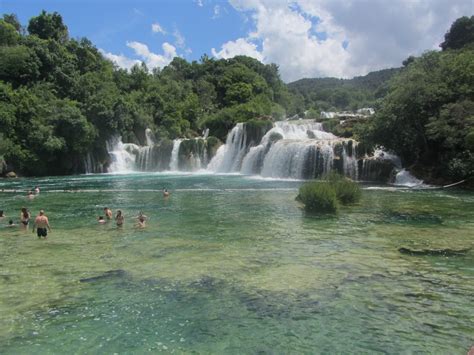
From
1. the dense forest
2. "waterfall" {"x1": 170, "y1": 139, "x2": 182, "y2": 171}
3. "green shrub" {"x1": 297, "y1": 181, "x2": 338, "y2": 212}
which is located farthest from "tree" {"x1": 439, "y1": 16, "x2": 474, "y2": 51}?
"green shrub" {"x1": 297, "y1": 181, "x2": 338, "y2": 212}

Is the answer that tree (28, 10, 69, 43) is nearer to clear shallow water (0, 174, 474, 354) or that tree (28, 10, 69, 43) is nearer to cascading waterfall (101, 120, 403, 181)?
cascading waterfall (101, 120, 403, 181)

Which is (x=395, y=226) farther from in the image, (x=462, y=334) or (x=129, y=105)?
(x=129, y=105)

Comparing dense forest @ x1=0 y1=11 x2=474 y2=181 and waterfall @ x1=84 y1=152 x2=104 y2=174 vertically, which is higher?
dense forest @ x1=0 y1=11 x2=474 y2=181

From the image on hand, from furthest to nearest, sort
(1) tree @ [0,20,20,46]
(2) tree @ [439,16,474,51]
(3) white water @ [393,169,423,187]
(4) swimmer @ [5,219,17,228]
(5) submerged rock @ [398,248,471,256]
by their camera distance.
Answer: (2) tree @ [439,16,474,51], (1) tree @ [0,20,20,46], (3) white water @ [393,169,423,187], (4) swimmer @ [5,219,17,228], (5) submerged rock @ [398,248,471,256]

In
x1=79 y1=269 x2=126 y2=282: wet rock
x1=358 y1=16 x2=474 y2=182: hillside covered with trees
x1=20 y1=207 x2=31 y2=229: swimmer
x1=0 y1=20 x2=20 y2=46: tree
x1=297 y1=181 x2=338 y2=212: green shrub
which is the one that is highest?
x1=0 y1=20 x2=20 y2=46: tree

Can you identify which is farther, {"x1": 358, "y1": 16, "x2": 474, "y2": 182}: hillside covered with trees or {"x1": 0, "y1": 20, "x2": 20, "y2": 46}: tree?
{"x1": 0, "y1": 20, "x2": 20, "y2": 46}: tree

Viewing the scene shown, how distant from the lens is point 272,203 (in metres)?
21.3

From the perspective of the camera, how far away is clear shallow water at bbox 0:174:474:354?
660 cm

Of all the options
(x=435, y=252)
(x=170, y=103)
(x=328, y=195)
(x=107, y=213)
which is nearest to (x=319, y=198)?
(x=328, y=195)

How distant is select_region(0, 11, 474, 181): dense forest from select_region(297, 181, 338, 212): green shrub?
33.0 ft

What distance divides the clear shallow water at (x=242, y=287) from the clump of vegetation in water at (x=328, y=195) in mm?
A: 1712

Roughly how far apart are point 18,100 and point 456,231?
44.1 meters

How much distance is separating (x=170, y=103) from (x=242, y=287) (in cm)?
5784

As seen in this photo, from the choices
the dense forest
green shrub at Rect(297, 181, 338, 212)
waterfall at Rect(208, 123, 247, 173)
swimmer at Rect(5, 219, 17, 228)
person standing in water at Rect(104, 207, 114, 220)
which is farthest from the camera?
waterfall at Rect(208, 123, 247, 173)
